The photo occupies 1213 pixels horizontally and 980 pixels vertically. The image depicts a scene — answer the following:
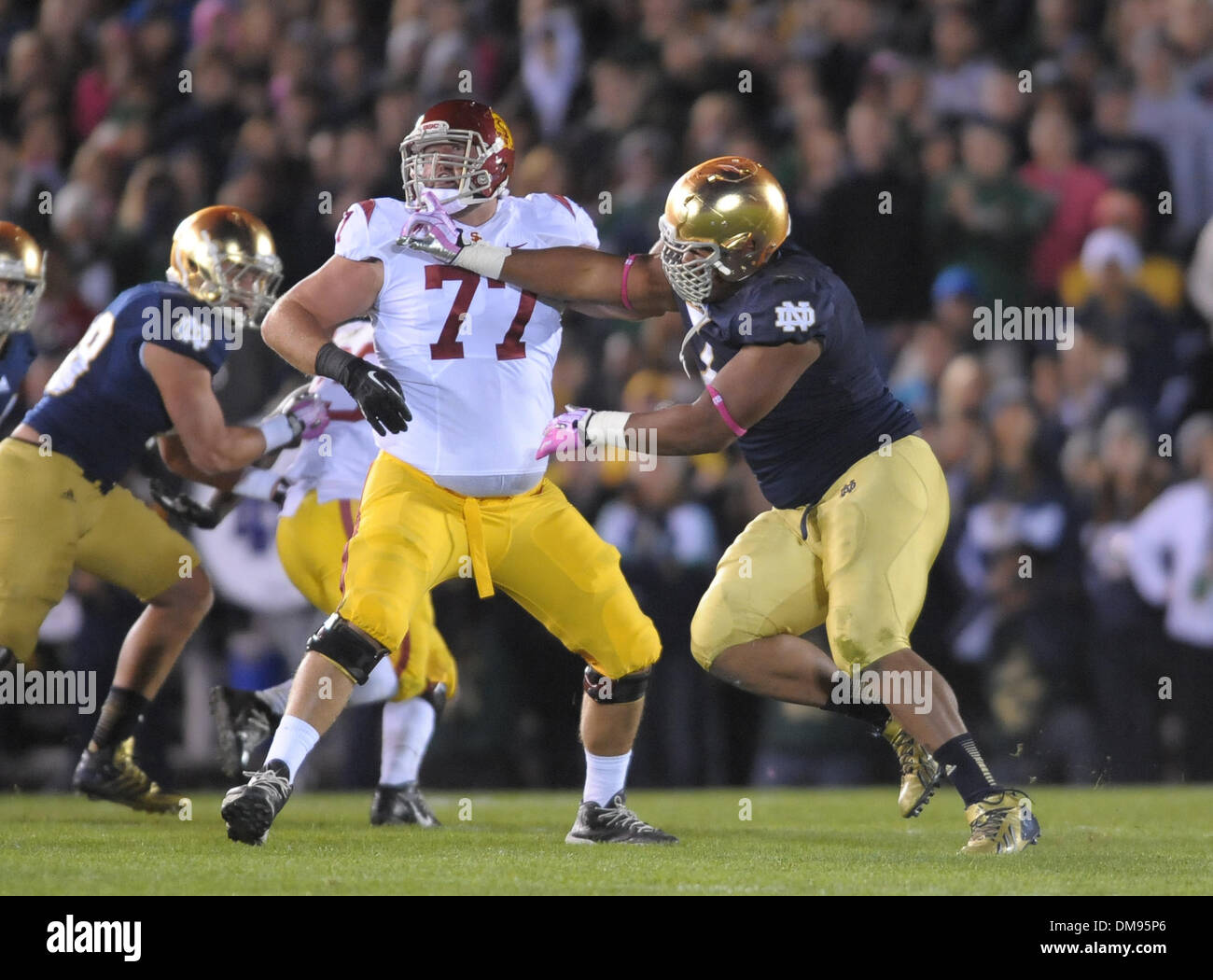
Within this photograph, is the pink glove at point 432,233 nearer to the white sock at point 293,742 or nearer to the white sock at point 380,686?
the white sock at point 293,742

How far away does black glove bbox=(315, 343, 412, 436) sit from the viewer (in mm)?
4324

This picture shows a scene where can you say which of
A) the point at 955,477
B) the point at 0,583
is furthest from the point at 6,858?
the point at 955,477

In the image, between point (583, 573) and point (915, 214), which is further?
point (915, 214)

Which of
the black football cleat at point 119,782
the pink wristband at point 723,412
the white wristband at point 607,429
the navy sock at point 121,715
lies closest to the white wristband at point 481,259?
the white wristband at point 607,429

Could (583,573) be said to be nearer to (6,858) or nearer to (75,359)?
(6,858)

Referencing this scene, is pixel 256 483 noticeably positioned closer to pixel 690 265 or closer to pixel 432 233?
pixel 432 233

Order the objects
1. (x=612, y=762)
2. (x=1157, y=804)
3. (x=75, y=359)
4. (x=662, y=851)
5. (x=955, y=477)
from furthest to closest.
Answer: (x=955, y=477)
(x=1157, y=804)
(x=75, y=359)
(x=612, y=762)
(x=662, y=851)

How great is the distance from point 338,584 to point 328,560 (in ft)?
0.28

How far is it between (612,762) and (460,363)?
3.87 feet

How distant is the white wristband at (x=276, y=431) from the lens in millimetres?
5469

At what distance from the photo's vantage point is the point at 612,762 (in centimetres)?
489

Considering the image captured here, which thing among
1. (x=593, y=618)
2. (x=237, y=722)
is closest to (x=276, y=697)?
(x=237, y=722)

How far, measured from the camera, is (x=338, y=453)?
5.76 meters

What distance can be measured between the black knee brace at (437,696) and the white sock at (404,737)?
0.02 m
